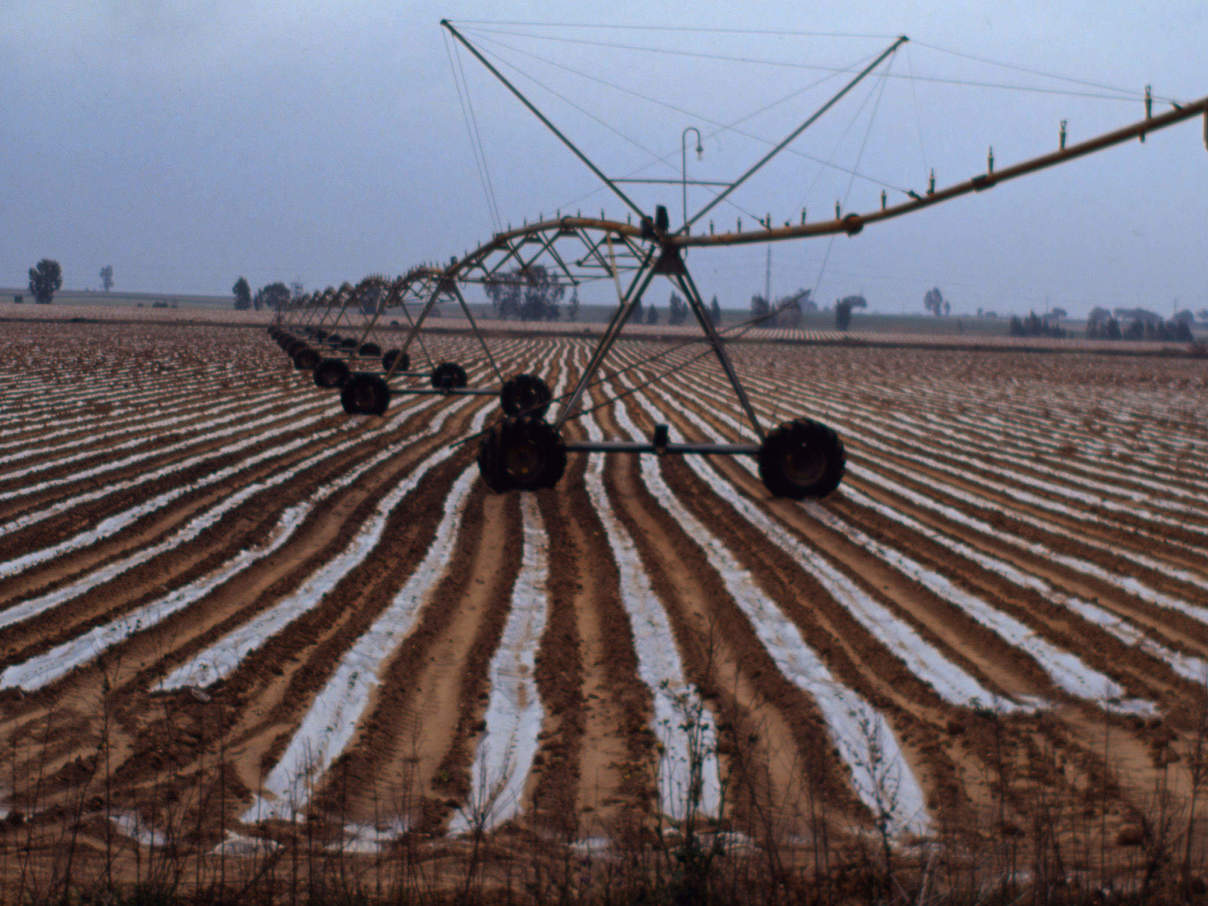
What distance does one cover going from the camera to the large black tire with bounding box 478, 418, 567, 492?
30.9 ft

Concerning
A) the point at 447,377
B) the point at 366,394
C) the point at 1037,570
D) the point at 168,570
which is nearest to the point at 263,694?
the point at 168,570

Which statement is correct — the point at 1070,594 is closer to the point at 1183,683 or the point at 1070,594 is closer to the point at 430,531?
the point at 1183,683

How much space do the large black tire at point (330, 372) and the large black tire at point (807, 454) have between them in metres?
14.0

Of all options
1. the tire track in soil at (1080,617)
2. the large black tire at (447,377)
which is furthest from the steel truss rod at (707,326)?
the large black tire at (447,377)

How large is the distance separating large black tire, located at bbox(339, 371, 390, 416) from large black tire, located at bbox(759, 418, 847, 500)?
28.4ft

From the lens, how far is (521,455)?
31.2 ft

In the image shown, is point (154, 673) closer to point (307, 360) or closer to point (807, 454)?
point (807, 454)

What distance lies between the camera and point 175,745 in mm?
4234

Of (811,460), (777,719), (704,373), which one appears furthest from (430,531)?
(704,373)

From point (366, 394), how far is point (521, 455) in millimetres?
7609

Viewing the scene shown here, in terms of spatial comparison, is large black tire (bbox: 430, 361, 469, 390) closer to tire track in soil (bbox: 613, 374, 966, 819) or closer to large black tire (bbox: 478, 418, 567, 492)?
large black tire (bbox: 478, 418, 567, 492)

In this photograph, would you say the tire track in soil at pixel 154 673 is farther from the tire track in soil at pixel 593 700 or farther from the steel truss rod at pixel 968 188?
the steel truss rod at pixel 968 188

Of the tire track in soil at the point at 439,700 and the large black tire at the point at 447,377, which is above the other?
the large black tire at the point at 447,377

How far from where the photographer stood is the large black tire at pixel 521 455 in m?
9.41
